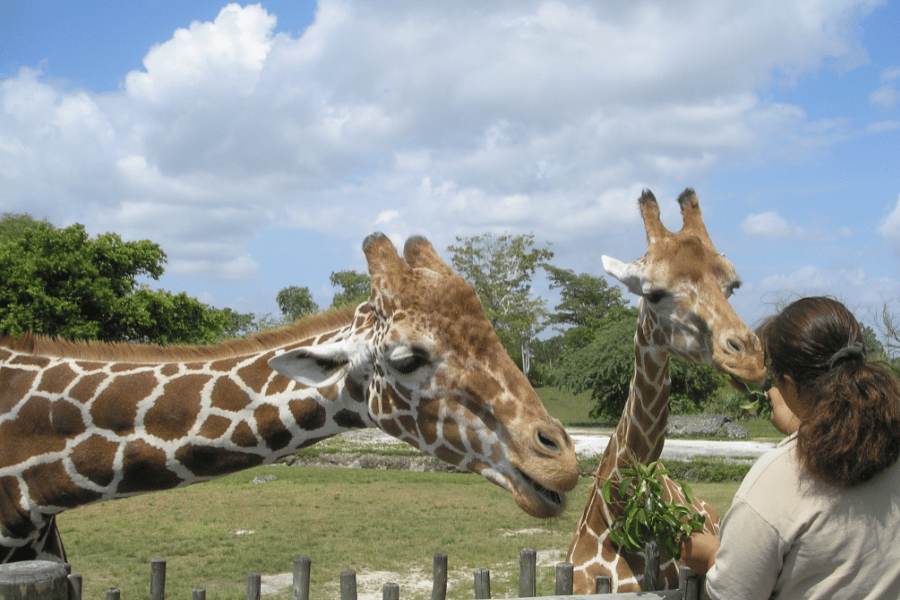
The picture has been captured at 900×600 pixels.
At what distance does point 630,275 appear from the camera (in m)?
4.25

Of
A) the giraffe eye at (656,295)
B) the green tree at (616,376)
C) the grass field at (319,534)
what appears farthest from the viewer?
the green tree at (616,376)

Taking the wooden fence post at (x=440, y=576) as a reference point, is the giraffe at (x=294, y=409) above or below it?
above

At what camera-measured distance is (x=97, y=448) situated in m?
3.06

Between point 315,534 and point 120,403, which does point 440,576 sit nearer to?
point 120,403

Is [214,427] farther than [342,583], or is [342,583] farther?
[342,583]

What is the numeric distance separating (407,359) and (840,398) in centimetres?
158

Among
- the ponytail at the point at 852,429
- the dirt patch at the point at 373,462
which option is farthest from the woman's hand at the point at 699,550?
the dirt patch at the point at 373,462

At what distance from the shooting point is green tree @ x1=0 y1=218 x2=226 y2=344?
19.8m

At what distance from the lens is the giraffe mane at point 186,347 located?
349 centimetres

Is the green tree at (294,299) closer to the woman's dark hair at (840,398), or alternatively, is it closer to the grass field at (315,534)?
the grass field at (315,534)

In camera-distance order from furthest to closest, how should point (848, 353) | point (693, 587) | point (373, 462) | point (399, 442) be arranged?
1. point (399, 442)
2. point (373, 462)
3. point (693, 587)
4. point (848, 353)

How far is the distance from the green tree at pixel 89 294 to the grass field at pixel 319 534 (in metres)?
8.67

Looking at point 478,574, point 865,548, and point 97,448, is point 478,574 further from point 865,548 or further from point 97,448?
point 865,548

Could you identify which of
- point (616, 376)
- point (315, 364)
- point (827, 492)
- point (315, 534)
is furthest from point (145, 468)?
point (616, 376)
